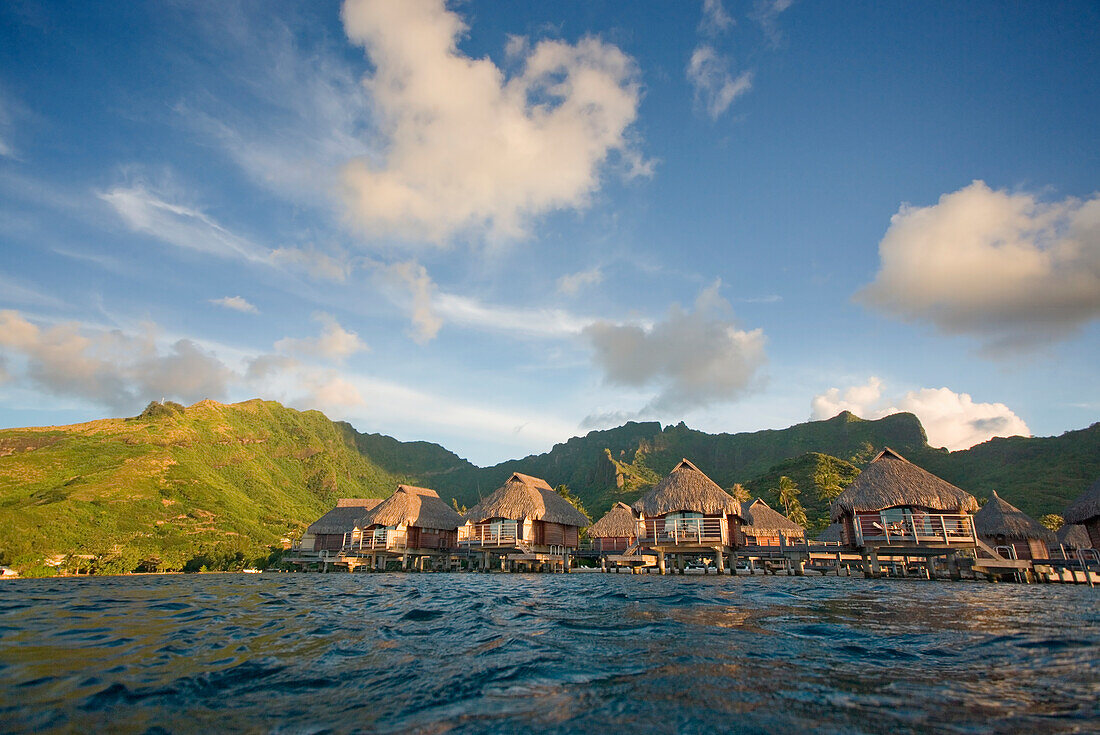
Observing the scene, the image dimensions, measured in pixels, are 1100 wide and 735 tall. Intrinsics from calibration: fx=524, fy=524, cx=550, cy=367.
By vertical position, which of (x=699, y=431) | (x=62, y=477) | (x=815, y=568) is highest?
(x=699, y=431)

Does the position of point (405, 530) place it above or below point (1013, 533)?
above

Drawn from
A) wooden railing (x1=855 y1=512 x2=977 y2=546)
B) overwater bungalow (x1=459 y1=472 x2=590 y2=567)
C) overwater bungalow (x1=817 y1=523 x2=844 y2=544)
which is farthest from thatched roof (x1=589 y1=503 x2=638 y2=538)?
wooden railing (x1=855 y1=512 x2=977 y2=546)

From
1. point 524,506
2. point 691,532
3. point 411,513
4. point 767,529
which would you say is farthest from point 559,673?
point 767,529

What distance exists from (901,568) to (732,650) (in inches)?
1073

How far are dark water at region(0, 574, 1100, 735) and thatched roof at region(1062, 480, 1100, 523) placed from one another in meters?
24.1

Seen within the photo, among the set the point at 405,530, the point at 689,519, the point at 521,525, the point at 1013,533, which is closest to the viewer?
the point at 689,519

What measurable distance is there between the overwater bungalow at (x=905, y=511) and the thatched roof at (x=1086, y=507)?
6.79m

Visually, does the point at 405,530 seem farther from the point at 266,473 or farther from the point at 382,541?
the point at 266,473

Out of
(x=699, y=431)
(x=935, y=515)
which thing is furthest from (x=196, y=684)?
(x=699, y=431)

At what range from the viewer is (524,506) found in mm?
34281

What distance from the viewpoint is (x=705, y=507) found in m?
27.2

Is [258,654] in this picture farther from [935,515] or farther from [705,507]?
[935,515]

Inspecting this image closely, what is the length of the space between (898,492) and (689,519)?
982 cm

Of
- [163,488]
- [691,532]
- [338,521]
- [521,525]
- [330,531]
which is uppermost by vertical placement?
[163,488]
